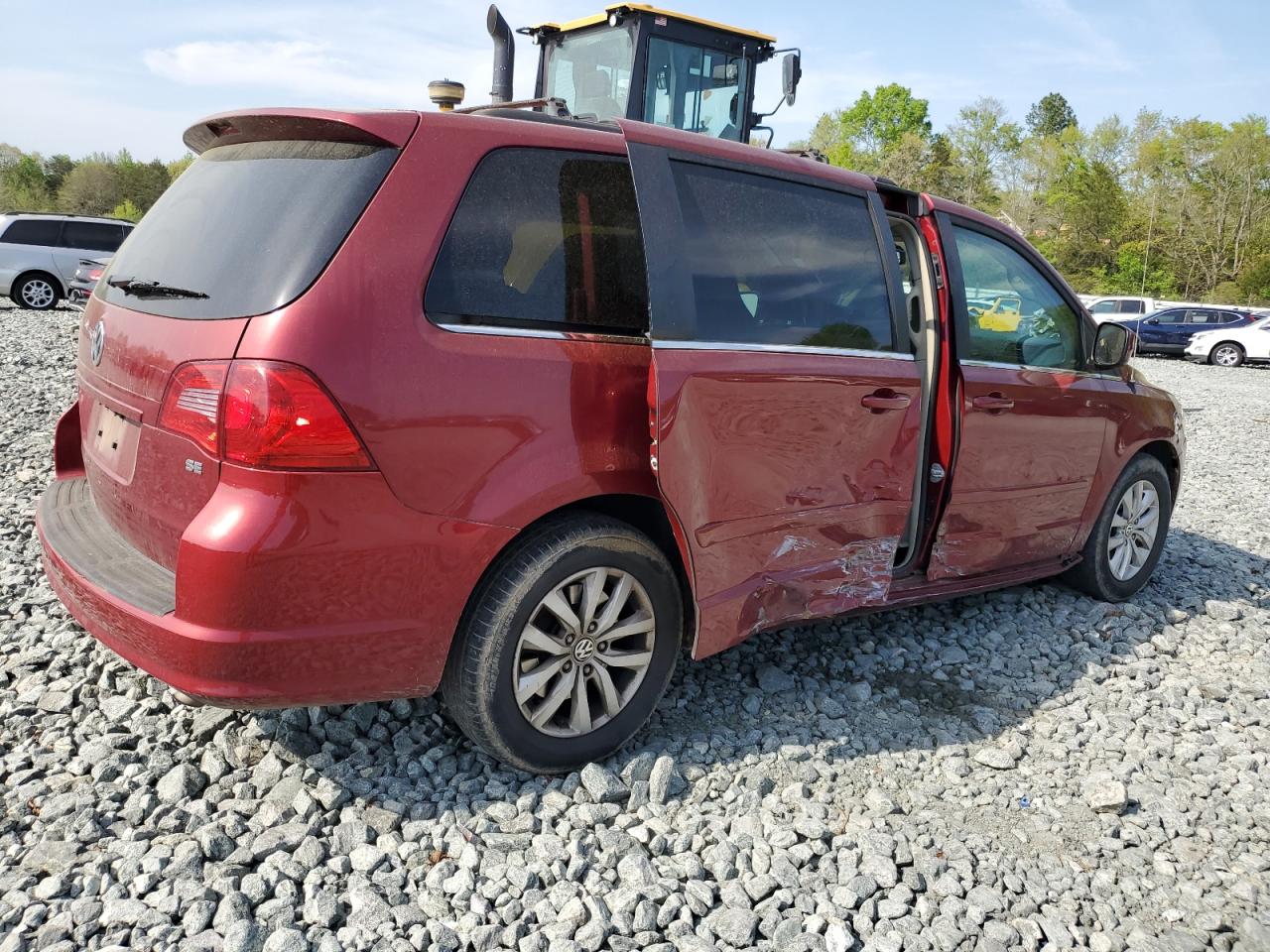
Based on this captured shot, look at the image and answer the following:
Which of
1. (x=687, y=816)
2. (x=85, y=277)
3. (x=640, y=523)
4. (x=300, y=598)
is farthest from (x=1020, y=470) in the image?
(x=85, y=277)

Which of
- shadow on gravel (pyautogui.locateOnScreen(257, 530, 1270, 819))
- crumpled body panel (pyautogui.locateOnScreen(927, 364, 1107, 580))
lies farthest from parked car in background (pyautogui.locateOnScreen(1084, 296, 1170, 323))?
crumpled body panel (pyautogui.locateOnScreen(927, 364, 1107, 580))

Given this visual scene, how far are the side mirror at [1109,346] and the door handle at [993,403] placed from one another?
0.84 m

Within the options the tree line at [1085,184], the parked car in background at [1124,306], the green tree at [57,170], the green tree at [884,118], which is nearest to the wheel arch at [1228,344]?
the parked car in background at [1124,306]

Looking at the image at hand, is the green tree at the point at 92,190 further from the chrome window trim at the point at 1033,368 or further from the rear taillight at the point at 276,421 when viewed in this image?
the rear taillight at the point at 276,421

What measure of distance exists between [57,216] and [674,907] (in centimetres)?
1803

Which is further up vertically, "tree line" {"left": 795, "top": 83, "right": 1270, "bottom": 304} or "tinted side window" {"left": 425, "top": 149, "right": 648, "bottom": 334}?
"tree line" {"left": 795, "top": 83, "right": 1270, "bottom": 304}

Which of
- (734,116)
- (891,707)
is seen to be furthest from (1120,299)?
(891,707)

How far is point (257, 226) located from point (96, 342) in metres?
0.83

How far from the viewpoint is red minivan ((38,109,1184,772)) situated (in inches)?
95.7

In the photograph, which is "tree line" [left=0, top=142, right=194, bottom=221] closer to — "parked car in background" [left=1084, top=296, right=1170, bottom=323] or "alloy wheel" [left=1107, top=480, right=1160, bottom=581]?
"parked car in background" [left=1084, top=296, right=1170, bottom=323]

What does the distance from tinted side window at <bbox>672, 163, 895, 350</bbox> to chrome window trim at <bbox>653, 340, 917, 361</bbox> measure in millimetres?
20

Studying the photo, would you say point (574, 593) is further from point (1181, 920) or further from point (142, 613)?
point (1181, 920)

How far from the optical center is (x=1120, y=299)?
27.5 metres

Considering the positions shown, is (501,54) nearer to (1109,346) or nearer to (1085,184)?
(1109,346)
